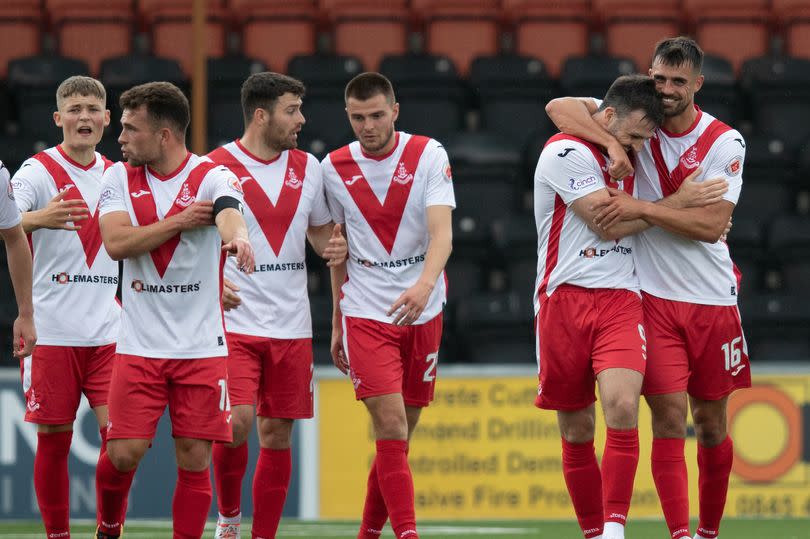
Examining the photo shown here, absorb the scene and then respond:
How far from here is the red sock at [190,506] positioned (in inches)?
244

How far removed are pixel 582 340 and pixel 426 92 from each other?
6255 millimetres

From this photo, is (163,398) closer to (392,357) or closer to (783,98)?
(392,357)

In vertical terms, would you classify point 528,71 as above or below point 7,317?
above

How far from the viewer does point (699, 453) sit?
23.5 feet

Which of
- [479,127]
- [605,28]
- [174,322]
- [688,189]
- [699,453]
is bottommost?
[699,453]

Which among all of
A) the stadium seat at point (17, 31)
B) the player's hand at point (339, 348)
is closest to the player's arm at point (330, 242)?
the player's hand at point (339, 348)

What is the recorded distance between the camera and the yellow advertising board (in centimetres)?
1001

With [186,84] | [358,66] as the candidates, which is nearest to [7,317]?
[186,84]

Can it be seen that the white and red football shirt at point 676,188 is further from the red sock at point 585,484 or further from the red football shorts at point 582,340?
the red sock at point 585,484

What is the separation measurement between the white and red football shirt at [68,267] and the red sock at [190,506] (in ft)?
4.66

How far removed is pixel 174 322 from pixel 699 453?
2722 mm

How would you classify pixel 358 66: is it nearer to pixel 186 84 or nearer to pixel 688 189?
pixel 186 84

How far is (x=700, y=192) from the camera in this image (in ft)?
21.9

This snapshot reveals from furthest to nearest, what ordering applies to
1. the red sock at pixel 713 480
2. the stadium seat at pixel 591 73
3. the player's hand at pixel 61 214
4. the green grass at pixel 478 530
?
1. the stadium seat at pixel 591 73
2. the green grass at pixel 478 530
3. the red sock at pixel 713 480
4. the player's hand at pixel 61 214
